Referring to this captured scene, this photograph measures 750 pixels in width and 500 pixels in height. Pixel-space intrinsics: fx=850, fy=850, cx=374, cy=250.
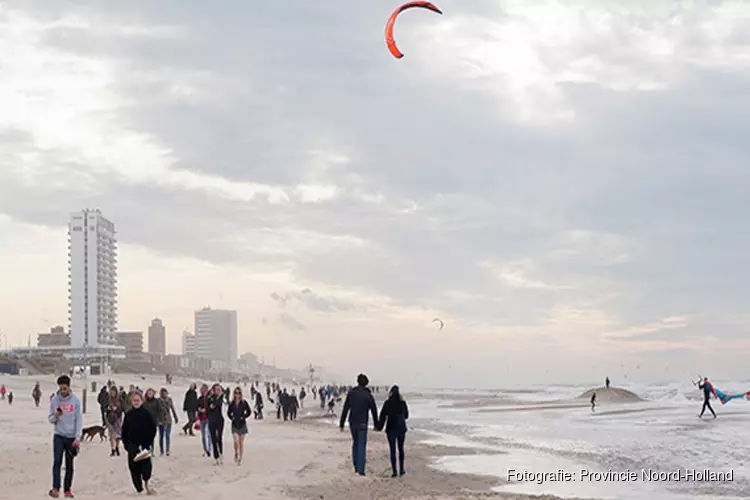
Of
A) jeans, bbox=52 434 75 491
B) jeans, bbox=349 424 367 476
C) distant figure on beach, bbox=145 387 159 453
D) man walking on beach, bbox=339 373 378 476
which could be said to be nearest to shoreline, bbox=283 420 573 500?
jeans, bbox=349 424 367 476

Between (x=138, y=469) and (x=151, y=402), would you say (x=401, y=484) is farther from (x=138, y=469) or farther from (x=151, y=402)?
(x=151, y=402)

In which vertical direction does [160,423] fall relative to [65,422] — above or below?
below

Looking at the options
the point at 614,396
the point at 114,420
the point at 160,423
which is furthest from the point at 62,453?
the point at 614,396

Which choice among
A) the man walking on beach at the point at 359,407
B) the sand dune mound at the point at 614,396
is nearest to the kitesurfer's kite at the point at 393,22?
the man walking on beach at the point at 359,407

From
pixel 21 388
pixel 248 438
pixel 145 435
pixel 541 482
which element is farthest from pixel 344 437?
pixel 21 388

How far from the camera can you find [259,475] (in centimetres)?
1667

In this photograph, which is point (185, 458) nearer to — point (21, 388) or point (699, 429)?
point (699, 429)

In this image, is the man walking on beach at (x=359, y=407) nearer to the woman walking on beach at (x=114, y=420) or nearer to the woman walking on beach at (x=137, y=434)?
the woman walking on beach at (x=137, y=434)

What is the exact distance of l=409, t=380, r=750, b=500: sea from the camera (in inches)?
659

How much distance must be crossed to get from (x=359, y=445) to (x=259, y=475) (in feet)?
6.71

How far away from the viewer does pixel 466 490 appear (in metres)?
16.0

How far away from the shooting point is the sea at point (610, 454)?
16.8 meters

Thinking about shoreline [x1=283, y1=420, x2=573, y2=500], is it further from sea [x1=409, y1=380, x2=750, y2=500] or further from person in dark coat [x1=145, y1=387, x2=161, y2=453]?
person in dark coat [x1=145, y1=387, x2=161, y2=453]

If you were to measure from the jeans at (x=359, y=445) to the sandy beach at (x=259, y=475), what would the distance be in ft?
0.75
